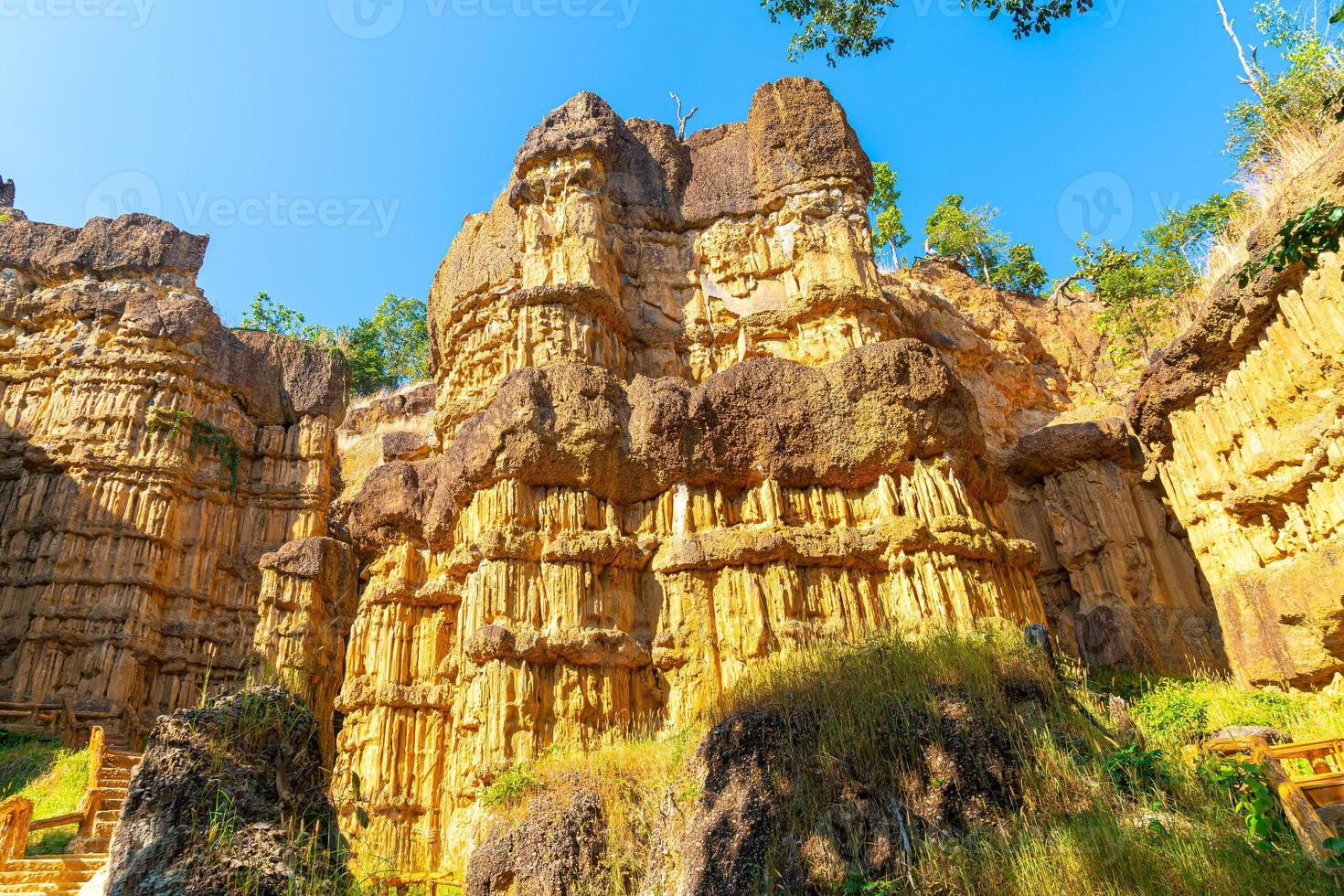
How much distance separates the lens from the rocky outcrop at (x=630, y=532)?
12.9 m

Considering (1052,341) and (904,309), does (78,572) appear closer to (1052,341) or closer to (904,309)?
(904,309)

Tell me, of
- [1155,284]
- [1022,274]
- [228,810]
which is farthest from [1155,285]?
[228,810]

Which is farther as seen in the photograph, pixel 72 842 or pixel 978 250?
pixel 978 250

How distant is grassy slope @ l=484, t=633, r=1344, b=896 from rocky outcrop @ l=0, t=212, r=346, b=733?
57.4ft

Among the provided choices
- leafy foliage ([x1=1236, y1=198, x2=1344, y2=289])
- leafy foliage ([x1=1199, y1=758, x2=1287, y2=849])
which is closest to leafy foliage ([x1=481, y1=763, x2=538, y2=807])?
leafy foliage ([x1=1199, y1=758, x2=1287, y2=849])

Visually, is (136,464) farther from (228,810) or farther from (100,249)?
(228,810)

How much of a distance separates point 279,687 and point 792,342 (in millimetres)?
13174

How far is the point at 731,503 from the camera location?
14.6 meters

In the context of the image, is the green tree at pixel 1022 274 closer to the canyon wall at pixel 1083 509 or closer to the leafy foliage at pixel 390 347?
the canyon wall at pixel 1083 509

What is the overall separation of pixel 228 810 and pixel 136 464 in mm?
22876

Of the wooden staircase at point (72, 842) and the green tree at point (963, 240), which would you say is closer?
the wooden staircase at point (72, 842)

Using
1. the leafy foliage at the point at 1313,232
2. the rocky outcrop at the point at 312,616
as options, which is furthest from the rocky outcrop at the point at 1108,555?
the rocky outcrop at the point at 312,616

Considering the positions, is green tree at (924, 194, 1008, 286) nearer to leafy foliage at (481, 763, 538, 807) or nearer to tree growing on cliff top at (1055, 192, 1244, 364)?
tree growing on cliff top at (1055, 192, 1244, 364)

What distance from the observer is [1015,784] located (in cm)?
783
